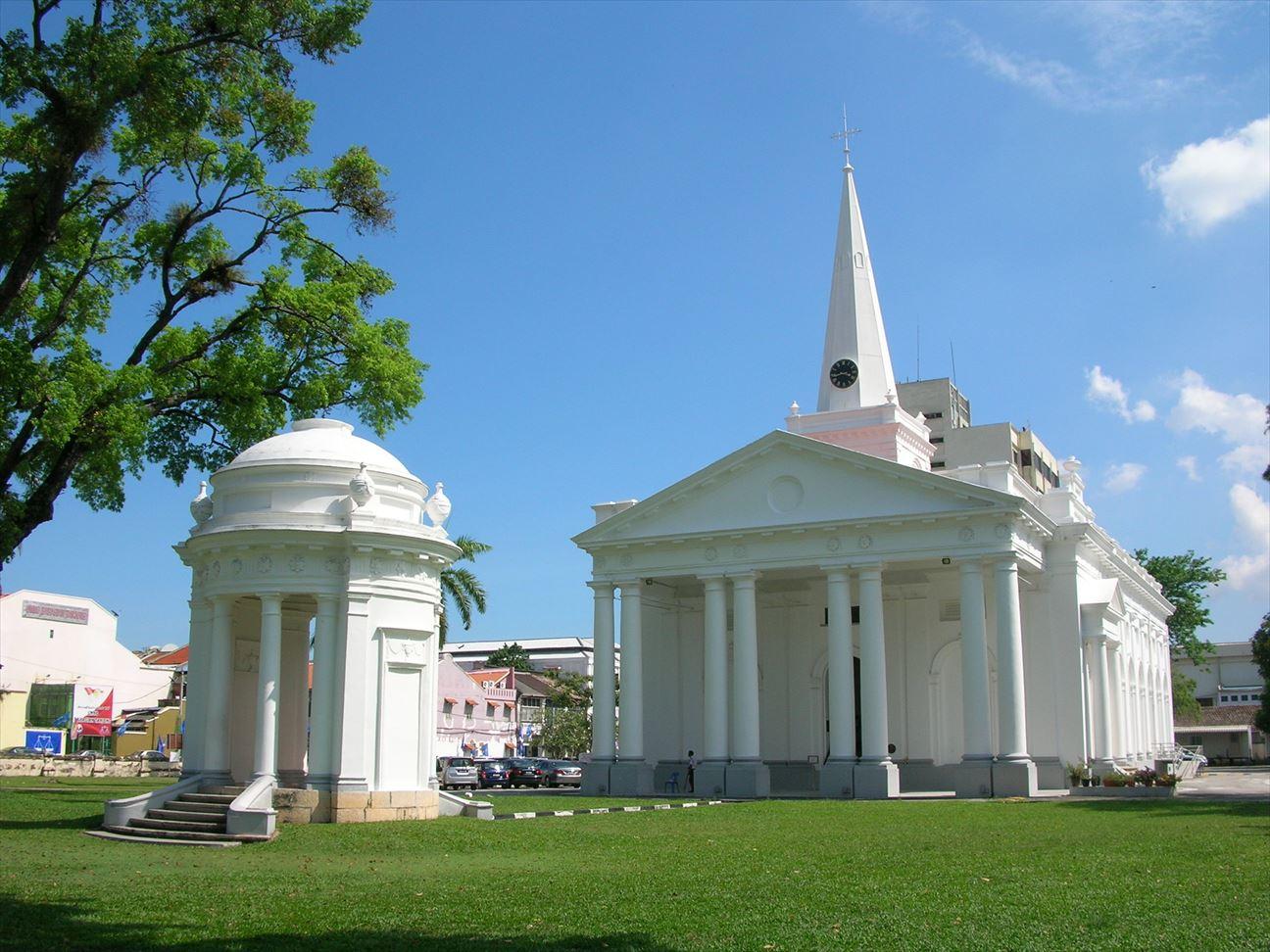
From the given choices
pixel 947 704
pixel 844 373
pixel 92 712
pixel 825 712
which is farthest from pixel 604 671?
pixel 92 712

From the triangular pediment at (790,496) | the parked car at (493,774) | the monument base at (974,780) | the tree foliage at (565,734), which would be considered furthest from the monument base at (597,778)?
the tree foliage at (565,734)

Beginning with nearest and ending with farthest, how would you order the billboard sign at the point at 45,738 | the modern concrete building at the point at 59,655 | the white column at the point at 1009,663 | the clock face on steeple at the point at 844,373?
the white column at the point at 1009,663
the clock face on steeple at the point at 844,373
the billboard sign at the point at 45,738
the modern concrete building at the point at 59,655

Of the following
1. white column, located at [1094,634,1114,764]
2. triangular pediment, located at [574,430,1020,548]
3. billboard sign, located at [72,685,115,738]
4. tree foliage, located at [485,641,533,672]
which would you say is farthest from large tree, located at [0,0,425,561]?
tree foliage, located at [485,641,533,672]

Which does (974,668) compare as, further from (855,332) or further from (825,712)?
(855,332)

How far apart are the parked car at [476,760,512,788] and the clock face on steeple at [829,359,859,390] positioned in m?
18.3

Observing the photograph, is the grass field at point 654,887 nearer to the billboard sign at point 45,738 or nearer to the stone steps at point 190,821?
the stone steps at point 190,821

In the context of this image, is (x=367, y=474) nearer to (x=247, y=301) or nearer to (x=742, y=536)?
(x=247, y=301)

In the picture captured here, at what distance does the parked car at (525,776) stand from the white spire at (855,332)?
16648mm

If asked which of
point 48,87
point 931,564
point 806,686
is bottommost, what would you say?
point 806,686

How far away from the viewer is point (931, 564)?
3700 centimetres

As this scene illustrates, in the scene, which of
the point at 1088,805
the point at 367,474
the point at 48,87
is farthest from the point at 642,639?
the point at 48,87

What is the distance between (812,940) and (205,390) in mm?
17387

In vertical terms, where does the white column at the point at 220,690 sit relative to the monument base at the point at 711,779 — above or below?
above

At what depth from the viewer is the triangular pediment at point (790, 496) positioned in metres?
35.0
